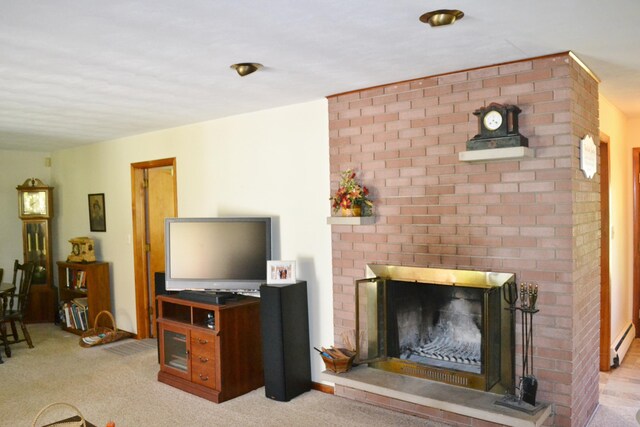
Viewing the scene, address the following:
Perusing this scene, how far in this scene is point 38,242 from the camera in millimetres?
6738

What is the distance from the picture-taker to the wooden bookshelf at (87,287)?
19.3 feet

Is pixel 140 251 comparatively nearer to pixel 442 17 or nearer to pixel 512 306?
pixel 512 306

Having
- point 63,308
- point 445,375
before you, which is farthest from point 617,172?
point 63,308

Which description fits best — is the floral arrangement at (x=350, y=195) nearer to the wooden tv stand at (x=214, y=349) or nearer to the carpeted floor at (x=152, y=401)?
the wooden tv stand at (x=214, y=349)

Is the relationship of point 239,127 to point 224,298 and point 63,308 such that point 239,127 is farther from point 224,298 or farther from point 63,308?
Answer: point 63,308

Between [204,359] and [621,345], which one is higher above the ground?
[204,359]

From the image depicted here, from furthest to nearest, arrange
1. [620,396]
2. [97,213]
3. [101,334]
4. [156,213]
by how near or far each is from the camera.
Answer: [97,213] < [156,213] < [101,334] < [620,396]

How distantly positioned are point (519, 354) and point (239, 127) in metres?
2.90

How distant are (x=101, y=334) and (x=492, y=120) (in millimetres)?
4675

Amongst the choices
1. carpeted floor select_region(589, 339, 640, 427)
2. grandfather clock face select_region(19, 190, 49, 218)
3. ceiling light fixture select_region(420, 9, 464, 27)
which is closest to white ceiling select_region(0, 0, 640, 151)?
ceiling light fixture select_region(420, 9, 464, 27)

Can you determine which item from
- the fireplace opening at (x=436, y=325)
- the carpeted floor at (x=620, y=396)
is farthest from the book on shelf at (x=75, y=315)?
the carpeted floor at (x=620, y=396)

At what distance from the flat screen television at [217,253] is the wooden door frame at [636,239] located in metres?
3.77

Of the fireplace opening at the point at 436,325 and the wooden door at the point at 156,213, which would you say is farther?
the wooden door at the point at 156,213

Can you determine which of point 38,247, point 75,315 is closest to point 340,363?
point 75,315
